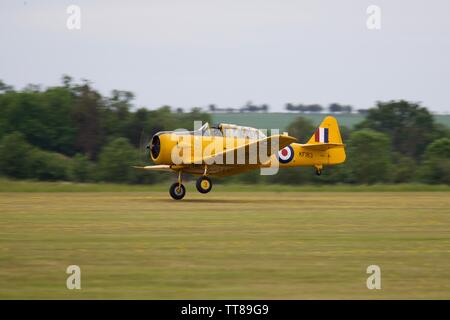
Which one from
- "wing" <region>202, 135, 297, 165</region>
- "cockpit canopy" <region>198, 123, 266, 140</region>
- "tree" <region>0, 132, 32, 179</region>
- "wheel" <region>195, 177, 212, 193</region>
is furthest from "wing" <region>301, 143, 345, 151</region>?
"tree" <region>0, 132, 32, 179</region>

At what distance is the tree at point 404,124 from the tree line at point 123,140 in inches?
2.9

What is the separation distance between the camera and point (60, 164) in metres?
38.8

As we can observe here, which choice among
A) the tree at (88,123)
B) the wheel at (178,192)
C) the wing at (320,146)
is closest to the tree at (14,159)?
the tree at (88,123)

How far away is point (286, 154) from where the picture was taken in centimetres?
2562

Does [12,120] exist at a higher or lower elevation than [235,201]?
higher

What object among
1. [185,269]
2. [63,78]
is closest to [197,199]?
[185,269]

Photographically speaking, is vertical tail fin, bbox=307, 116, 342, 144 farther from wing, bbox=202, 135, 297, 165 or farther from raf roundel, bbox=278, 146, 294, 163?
wing, bbox=202, 135, 297, 165

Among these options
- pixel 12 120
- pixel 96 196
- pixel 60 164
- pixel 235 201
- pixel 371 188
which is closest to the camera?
pixel 235 201

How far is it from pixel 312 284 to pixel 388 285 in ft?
3.10

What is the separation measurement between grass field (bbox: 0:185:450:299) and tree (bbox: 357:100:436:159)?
37.1m

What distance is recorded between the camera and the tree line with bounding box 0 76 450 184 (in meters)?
37.1

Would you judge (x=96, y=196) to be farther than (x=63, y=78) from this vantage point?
No

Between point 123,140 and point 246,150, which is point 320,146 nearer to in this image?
point 246,150
